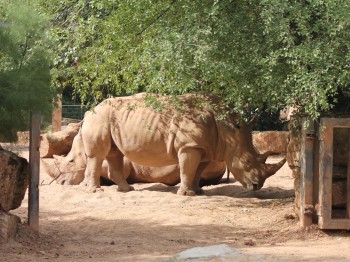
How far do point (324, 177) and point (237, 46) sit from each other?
6.35 feet

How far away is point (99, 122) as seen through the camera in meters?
14.4

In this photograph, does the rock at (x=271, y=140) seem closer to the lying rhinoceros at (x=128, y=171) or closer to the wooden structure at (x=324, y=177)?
the lying rhinoceros at (x=128, y=171)

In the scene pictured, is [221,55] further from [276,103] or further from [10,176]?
[10,176]

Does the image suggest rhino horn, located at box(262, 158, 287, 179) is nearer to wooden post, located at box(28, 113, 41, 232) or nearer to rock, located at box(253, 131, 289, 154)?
rock, located at box(253, 131, 289, 154)

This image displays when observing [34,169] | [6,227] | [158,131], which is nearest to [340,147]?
[34,169]

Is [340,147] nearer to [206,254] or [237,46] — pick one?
[237,46]

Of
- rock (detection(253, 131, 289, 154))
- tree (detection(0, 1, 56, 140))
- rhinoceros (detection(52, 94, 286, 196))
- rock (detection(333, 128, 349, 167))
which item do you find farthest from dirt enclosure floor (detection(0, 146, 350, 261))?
rock (detection(253, 131, 289, 154))

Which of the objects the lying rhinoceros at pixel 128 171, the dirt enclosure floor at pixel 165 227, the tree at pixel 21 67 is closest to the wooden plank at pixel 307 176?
the dirt enclosure floor at pixel 165 227

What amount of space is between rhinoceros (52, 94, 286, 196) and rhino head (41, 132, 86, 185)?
859mm

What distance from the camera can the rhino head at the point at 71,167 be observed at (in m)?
15.4

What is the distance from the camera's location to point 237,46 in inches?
365

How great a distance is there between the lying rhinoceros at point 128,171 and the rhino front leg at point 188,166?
Result: 138cm

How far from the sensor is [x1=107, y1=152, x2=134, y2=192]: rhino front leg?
14406 millimetres

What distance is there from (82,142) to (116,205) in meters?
3.36
